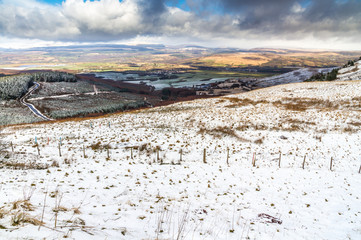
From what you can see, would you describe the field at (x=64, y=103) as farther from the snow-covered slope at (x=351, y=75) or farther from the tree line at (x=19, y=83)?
the snow-covered slope at (x=351, y=75)

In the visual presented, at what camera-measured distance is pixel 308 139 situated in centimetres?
2512

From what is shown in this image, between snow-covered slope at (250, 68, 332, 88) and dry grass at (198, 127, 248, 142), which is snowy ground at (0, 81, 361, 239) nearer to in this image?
dry grass at (198, 127, 248, 142)

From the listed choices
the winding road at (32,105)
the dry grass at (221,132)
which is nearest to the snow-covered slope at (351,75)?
the dry grass at (221,132)

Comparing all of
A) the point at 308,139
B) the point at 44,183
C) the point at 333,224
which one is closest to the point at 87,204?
the point at 44,183

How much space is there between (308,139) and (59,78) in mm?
169470

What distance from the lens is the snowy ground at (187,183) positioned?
835 centimetres

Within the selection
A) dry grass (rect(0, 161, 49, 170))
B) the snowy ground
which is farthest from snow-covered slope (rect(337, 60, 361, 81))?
dry grass (rect(0, 161, 49, 170))

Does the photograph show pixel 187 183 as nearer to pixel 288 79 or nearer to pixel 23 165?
pixel 23 165

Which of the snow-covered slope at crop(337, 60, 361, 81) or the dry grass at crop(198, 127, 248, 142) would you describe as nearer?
the dry grass at crop(198, 127, 248, 142)

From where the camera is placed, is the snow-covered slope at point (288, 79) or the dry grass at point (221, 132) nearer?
the dry grass at point (221, 132)

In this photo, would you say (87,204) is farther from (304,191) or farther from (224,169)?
(304,191)

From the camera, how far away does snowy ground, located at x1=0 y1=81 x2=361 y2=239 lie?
835 cm

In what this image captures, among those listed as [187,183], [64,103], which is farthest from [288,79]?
[187,183]

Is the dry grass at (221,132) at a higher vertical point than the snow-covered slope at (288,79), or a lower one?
lower
